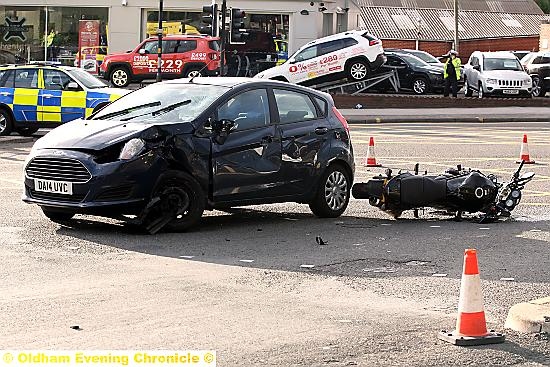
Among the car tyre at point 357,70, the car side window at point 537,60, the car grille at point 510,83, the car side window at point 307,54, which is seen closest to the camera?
the car side window at point 307,54

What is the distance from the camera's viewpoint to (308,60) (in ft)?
123

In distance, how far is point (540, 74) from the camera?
141ft

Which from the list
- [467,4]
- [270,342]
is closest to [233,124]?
[270,342]

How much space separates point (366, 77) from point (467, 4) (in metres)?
48.7

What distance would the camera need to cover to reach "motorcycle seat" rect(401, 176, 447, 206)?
43.4ft

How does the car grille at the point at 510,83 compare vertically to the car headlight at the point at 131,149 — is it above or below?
below

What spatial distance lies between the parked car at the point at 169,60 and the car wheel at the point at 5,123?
14.5m

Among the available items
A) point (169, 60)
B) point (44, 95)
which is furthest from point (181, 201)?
point (169, 60)

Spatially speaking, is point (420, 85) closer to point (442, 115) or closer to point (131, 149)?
point (442, 115)

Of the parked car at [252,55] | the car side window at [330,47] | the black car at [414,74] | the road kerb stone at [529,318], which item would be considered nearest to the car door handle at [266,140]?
the road kerb stone at [529,318]

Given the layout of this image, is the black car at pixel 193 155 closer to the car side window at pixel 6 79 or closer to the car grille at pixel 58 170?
the car grille at pixel 58 170

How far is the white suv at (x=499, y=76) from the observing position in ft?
130

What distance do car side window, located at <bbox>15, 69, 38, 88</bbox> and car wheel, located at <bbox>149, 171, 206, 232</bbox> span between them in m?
13.0

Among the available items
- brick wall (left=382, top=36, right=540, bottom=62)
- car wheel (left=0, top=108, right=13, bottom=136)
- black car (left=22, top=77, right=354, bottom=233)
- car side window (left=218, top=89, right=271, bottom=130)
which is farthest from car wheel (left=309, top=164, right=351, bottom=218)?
brick wall (left=382, top=36, right=540, bottom=62)
